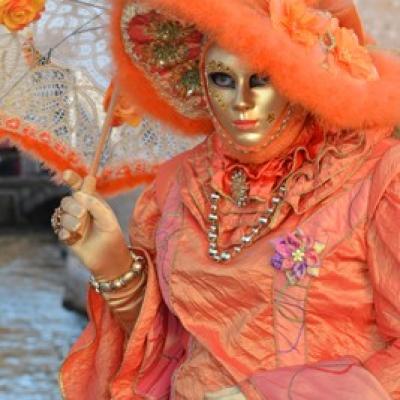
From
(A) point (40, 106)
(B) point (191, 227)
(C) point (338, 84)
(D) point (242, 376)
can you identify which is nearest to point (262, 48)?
(C) point (338, 84)

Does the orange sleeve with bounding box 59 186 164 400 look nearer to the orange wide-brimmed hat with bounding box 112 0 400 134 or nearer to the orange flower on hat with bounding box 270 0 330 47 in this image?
the orange wide-brimmed hat with bounding box 112 0 400 134

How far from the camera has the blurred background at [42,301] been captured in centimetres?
343

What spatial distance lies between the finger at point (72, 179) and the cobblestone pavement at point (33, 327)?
227cm

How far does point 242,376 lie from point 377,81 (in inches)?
23.1

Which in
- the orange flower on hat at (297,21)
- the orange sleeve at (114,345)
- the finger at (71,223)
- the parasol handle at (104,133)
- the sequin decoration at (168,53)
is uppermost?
the orange flower on hat at (297,21)

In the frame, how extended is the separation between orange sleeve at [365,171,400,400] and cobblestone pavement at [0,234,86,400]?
2.63 metres

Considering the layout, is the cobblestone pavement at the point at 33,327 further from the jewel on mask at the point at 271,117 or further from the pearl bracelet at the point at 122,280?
the jewel on mask at the point at 271,117

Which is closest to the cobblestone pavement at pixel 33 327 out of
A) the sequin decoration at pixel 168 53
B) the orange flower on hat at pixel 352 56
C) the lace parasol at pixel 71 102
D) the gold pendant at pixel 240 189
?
the lace parasol at pixel 71 102

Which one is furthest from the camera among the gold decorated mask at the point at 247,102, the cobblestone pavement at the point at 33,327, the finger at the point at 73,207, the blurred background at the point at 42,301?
the cobblestone pavement at the point at 33,327

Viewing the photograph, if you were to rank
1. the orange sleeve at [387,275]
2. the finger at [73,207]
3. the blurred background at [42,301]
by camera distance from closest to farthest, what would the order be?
the orange sleeve at [387,275] → the finger at [73,207] → the blurred background at [42,301]

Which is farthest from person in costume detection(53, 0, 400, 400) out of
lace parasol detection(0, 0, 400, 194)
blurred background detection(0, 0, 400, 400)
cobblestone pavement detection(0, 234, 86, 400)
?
cobblestone pavement detection(0, 234, 86, 400)

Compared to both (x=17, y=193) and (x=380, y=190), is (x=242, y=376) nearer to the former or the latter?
(x=380, y=190)

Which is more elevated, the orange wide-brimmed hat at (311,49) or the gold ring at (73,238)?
the orange wide-brimmed hat at (311,49)

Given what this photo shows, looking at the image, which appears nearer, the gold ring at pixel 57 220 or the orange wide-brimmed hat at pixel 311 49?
the orange wide-brimmed hat at pixel 311 49
